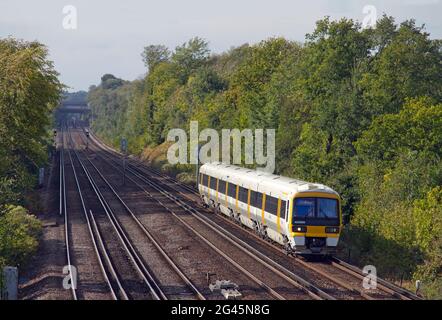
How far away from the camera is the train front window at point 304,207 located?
25.1m

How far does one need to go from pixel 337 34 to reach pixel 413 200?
1964cm

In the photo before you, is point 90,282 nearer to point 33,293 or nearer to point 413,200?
point 33,293

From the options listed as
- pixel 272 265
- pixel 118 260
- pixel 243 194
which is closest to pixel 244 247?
pixel 272 265

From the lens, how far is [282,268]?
2323 centimetres

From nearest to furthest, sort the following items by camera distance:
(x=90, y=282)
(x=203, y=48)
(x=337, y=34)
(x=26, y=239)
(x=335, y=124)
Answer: (x=90, y=282) → (x=26, y=239) → (x=335, y=124) → (x=337, y=34) → (x=203, y=48)

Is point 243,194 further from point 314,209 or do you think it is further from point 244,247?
point 314,209

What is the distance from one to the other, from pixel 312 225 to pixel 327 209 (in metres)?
0.91

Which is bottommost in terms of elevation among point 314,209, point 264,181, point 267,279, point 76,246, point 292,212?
point 76,246

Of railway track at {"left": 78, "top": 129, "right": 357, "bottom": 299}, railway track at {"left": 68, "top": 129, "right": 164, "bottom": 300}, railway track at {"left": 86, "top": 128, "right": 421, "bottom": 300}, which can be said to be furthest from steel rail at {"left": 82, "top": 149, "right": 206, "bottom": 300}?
→ railway track at {"left": 86, "top": 128, "right": 421, "bottom": 300}

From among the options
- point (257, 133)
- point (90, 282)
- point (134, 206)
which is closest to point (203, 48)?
point (257, 133)

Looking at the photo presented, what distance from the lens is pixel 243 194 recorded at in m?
32.1

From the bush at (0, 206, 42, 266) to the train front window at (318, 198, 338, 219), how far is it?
36.3 feet

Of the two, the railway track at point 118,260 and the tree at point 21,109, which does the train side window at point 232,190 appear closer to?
the railway track at point 118,260

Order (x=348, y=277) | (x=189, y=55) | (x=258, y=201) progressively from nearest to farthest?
(x=348, y=277) → (x=258, y=201) → (x=189, y=55)
